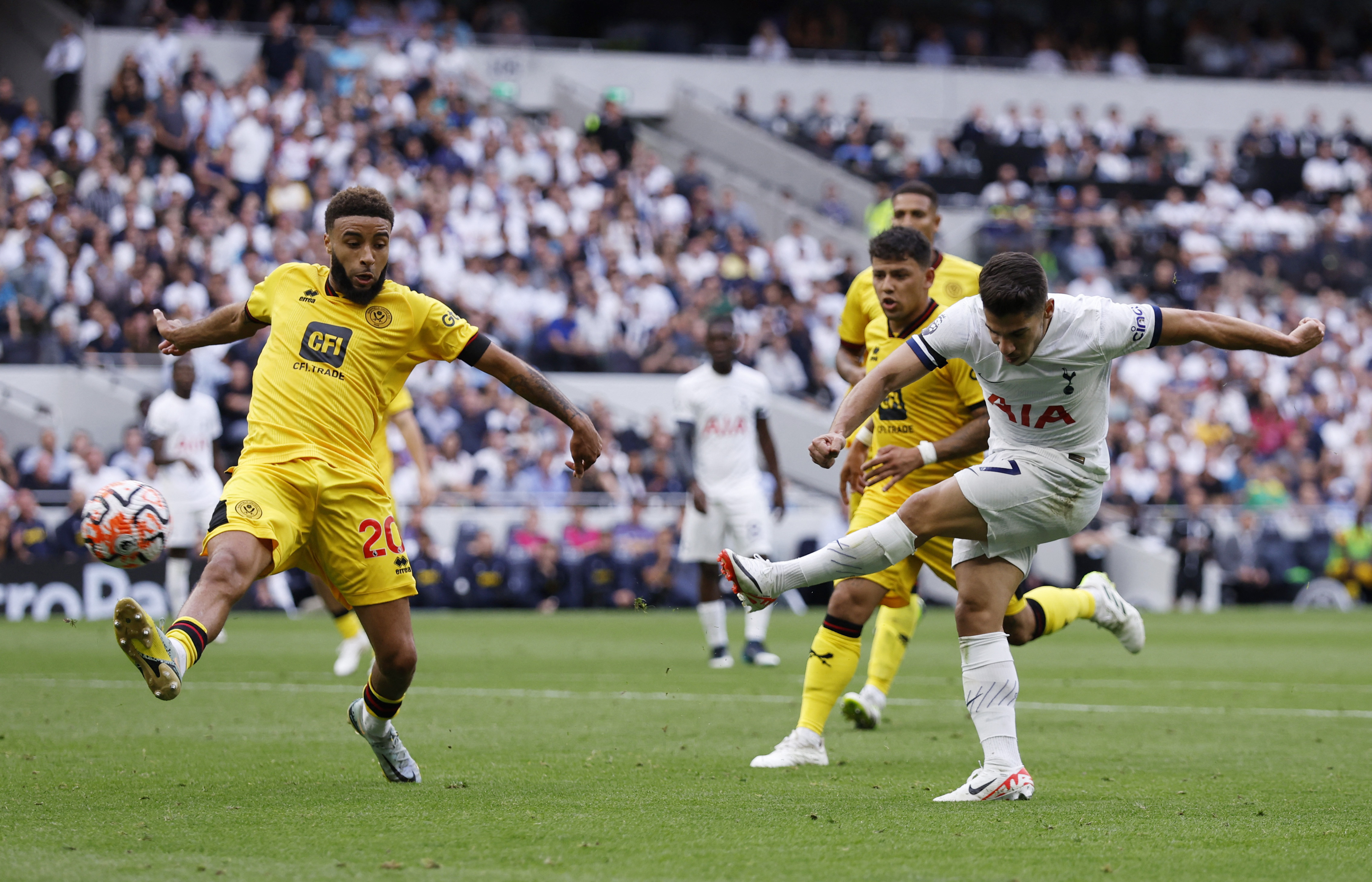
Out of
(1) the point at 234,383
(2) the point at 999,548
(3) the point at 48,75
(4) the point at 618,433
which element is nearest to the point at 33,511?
(1) the point at 234,383

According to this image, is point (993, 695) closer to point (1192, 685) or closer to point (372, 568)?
point (372, 568)

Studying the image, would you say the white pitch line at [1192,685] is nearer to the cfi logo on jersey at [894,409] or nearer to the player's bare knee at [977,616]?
the cfi logo on jersey at [894,409]

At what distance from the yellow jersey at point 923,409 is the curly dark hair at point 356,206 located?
2.68m

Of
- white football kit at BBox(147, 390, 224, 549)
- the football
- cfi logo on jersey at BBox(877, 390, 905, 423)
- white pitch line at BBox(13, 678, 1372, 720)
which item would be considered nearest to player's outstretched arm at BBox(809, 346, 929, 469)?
cfi logo on jersey at BBox(877, 390, 905, 423)

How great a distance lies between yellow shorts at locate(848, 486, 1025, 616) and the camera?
7902 mm

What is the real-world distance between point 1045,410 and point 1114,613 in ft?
8.95

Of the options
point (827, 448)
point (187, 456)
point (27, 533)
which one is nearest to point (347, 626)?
point (187, 456)

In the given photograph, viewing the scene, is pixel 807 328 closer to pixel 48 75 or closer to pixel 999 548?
pixel 48 75

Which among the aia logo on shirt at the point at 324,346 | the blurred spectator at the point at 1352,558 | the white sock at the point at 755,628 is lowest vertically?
the blurred spectator at the point at 1352,558

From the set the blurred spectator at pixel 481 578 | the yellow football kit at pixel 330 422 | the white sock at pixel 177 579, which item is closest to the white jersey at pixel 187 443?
the white sock at pixel 177 579

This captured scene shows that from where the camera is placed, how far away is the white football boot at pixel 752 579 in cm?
644

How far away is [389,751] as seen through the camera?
6898mm

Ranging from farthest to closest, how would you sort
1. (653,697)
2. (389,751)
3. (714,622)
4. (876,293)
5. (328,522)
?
(714,622) < (653,697) < (876,293) < (389,751) < (328,522)

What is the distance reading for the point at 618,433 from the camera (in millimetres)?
23359
